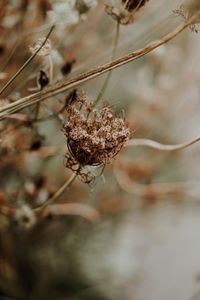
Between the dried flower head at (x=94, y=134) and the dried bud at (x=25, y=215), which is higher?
the dried bud at (x=25, y=215)

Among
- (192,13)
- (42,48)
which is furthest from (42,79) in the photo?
(192,13)

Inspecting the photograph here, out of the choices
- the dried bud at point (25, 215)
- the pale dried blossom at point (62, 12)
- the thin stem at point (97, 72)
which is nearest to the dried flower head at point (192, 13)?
the thin stem at point (97, 72)

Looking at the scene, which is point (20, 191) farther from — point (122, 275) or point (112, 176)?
point (122, 275)

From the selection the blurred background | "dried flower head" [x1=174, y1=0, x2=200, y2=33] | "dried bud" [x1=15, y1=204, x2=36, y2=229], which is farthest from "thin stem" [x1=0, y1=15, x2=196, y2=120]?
"dried bud" [x1=15, y1=204, x2=36, y2=229]

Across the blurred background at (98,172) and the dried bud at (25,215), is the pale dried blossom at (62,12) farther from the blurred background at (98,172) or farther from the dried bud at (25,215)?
the dried bud at (25,215)

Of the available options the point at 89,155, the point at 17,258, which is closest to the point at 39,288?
the point at 17,258

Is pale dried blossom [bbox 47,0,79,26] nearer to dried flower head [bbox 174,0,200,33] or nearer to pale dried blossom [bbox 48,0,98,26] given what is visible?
pale dried blossom [bbox 48,0,98,26]
